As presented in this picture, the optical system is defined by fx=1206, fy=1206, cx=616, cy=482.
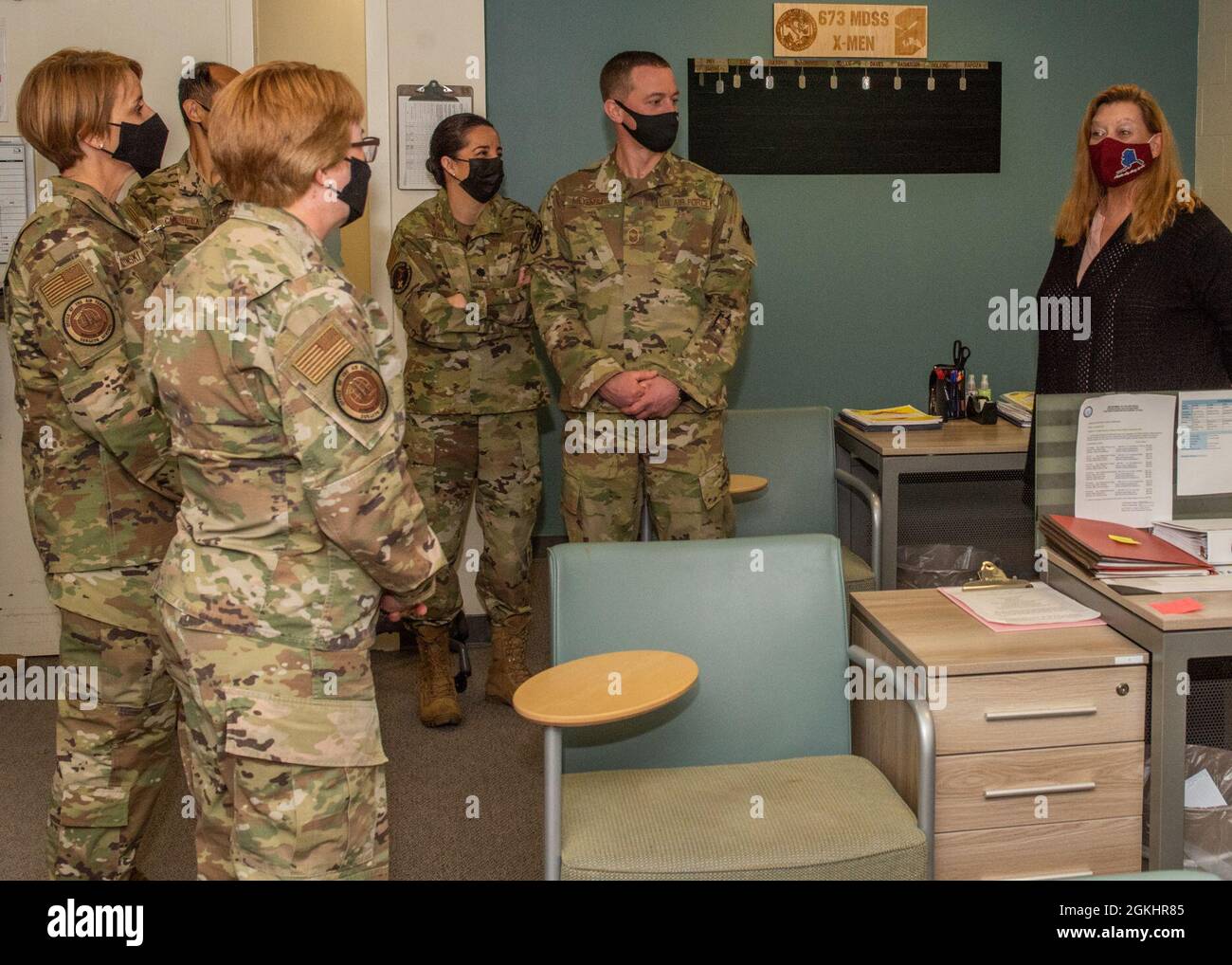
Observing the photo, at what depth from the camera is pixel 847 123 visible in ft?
15.2

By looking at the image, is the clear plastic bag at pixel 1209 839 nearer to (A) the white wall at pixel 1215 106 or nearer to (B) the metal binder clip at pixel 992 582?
(B) the metal binder clip at pixel 992 582

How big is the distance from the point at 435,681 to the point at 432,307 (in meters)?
1.14

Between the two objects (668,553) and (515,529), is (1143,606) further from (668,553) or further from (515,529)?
(515,529)

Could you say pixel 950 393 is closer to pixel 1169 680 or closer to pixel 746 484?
pixel 746 484

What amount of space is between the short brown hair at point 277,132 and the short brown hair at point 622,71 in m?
1.62

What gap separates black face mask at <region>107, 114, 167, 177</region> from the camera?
7.60ft

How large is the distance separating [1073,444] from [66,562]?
195 centimetres

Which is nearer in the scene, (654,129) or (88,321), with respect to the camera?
(88,321)

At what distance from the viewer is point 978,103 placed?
4.70 metres

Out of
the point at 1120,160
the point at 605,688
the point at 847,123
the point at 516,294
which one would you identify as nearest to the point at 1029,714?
the point at 605,688

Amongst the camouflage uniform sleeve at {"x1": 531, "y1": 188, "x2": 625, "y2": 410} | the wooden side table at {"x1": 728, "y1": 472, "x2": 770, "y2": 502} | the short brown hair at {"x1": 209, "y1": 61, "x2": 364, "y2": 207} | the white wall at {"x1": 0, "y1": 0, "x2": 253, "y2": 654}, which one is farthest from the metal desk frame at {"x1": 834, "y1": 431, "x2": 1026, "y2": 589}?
the white wall at {"x1": 0, "y1": 0, "x2": 253, "y2": 654}

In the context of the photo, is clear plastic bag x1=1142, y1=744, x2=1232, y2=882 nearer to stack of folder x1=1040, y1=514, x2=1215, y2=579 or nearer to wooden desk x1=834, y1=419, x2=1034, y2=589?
stack of folder x1=1040, y1=514, x2=1215, y2=579

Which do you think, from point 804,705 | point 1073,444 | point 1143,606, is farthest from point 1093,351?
point 804,705

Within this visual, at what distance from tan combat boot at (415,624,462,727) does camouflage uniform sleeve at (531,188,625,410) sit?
92 centimetres
